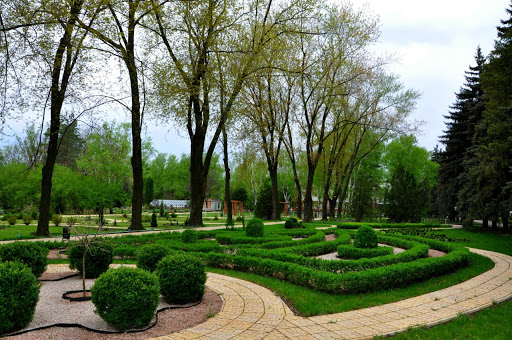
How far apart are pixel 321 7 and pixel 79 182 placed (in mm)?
19407

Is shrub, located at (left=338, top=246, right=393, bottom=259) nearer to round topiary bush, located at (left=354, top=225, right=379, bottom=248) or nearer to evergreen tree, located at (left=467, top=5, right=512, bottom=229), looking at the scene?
round topiary bush, located at (left=354, top=225, right=379, bottom=248)

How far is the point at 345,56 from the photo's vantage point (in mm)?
22734

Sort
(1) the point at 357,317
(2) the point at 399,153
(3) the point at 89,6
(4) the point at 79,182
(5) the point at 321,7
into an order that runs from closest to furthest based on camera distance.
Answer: (1) the point at 357,317 → (3) the point at 89,6 → (5) the point at 321,7 → (4) the point at 79,182 → (2) the point at 399,153

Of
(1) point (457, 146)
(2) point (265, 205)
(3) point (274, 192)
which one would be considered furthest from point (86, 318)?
(1) point (457, 146)

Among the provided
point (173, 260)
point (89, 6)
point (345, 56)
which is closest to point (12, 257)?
point (173, 260)

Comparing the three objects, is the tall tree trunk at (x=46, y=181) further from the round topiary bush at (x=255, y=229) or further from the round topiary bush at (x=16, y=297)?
the round topiary bush at (x=16, y=297)

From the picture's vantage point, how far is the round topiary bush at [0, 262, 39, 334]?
14.1 ft

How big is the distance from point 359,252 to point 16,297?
826 cm

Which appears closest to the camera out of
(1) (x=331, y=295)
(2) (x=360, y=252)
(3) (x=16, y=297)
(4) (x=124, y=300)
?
(3) (x=16, y=297)

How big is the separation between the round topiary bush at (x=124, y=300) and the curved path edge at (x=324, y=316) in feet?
1.66

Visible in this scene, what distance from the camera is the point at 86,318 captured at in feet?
16.5

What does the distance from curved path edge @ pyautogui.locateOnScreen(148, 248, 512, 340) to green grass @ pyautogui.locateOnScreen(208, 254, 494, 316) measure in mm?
188

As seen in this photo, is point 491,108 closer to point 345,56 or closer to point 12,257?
point 345,56

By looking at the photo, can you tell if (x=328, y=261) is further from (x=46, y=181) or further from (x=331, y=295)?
(x=46, y=181)
